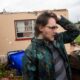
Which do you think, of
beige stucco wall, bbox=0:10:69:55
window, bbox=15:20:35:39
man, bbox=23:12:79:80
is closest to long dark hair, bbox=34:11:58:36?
man, bbox=23:12:79:80

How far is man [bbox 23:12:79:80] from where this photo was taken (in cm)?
343

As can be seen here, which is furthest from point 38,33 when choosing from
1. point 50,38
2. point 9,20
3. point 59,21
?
point 9,20

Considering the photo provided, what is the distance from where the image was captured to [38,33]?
3549mm

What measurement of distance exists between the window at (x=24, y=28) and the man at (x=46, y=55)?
57.2 ft

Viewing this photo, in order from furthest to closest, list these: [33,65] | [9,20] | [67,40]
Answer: [9,20], [67,40], [33,65]

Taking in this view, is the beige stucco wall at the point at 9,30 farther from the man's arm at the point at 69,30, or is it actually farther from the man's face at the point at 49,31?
the man's face at the point at 49,31

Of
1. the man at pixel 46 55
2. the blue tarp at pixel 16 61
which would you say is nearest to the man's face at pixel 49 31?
the man at pixel 46 55

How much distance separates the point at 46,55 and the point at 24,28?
60.4ft

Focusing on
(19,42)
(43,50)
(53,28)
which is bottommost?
(19,42)

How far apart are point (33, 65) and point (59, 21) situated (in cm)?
73

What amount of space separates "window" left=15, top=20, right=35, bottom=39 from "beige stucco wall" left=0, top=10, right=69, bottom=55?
1.16 feet

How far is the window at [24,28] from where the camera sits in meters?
21.2

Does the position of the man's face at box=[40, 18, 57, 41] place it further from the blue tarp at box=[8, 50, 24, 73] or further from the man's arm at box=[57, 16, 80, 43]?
the blue tarp at box=[8, 50, 24, 73]

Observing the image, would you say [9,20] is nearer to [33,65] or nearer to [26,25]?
[26,25]
